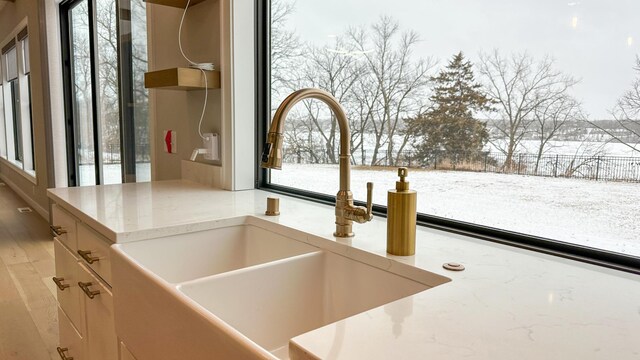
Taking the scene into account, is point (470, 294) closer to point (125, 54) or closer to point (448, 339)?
point (448, 339)

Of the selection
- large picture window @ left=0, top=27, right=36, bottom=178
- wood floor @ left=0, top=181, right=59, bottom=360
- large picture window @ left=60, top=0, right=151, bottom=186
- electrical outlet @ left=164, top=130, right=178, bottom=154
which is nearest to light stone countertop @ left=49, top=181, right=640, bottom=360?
electrical outlet @ left=164, top=130, right=178, bottom=154

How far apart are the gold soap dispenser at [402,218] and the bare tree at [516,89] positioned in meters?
0.39

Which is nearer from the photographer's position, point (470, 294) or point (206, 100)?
point (470, 294)

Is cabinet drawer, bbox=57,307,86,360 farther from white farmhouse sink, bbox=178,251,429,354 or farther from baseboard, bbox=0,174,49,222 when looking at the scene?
baseboard, bbox=0,174,49,222

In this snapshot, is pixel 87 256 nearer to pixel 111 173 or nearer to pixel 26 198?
pixel 111 173

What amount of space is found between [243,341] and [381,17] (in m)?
1.26

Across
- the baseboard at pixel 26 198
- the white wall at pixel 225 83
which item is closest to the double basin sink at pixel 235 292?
the white wall at pixel 225 83

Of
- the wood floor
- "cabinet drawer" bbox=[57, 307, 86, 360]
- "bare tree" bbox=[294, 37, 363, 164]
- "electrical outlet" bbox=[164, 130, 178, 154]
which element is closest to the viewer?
"cabinet drawer" bbox=[57, 307, 86, 360]

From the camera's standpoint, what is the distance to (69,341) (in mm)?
1711

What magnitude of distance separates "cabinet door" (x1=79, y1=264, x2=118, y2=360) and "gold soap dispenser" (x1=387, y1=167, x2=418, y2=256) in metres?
0.81

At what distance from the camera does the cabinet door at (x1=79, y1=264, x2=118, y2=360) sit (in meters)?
1.30

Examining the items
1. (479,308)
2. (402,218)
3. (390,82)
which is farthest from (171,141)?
(479,308)

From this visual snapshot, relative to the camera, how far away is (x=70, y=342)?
1.70 m

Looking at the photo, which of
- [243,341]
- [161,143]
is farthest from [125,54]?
[243,341]
